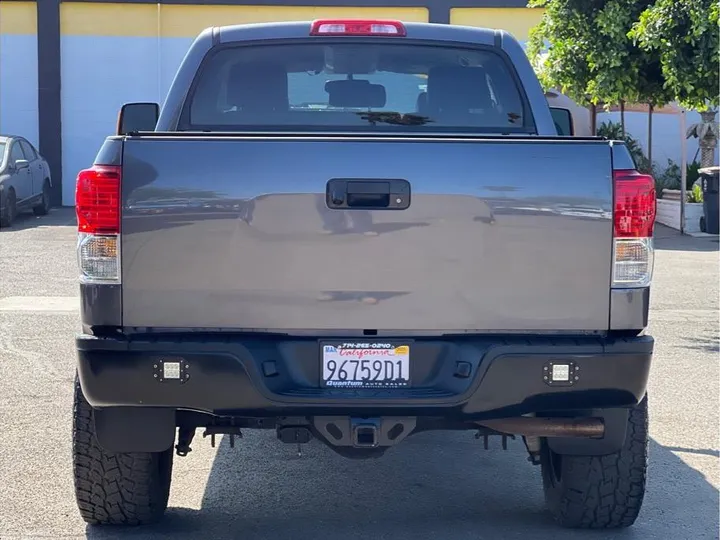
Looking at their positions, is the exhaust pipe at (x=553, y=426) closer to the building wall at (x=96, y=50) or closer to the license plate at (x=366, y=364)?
the license plate at (x=366, y=364)

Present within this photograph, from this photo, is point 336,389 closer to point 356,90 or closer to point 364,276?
point 364,276

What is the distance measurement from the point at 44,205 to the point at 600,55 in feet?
44.4

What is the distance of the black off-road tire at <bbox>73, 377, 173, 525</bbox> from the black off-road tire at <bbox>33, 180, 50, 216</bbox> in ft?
55.4

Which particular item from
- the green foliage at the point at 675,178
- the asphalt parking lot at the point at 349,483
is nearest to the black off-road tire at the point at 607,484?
the asphalt parking lot at the point at 349,483

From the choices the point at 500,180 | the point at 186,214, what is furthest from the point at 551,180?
the point at 186,214

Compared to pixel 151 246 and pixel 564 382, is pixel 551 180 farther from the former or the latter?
pixel 151 246

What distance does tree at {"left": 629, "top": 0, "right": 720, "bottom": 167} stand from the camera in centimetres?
934

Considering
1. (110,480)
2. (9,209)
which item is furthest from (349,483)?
(9,209)

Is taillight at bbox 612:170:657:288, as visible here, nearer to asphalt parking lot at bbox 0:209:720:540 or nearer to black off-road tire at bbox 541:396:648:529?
black off-road tire at bbox 541:396:648:529

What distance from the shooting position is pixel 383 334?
4.14 meters

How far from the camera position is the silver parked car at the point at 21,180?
61.9 ft

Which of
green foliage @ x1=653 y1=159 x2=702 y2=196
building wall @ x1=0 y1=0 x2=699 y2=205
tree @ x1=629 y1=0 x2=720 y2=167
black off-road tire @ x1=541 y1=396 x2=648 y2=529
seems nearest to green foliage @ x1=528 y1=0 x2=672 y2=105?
tree @ x1=629 y1=0 x2=720 y2=167

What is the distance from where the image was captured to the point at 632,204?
4129 mm

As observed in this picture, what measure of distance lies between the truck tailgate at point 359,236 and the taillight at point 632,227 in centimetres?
4
